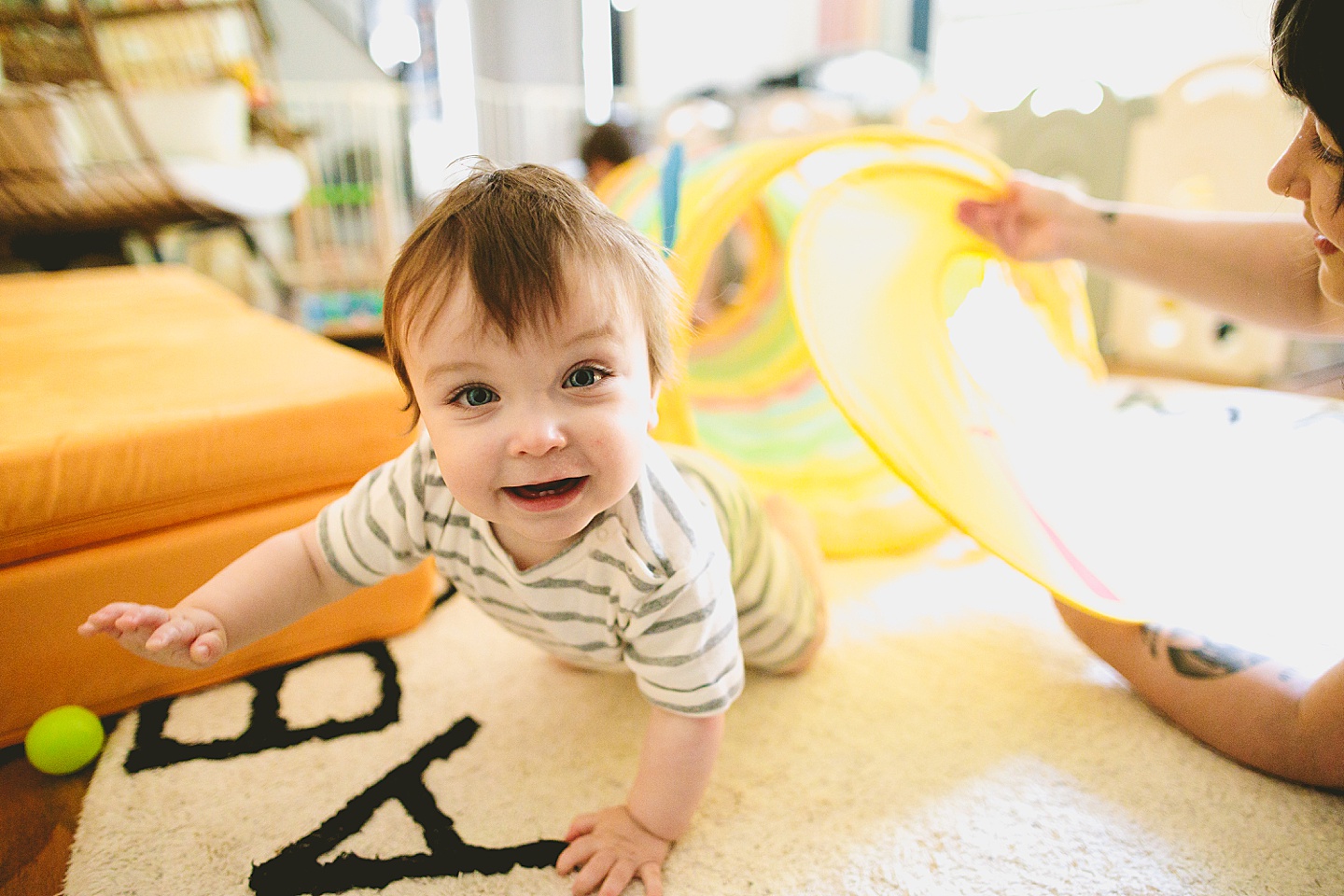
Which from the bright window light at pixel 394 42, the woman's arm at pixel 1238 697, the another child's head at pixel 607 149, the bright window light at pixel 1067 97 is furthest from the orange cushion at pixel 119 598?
the bright window light at pixel 394 42

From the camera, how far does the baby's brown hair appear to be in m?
0.49

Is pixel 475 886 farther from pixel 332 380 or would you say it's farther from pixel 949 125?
pixel 949 125

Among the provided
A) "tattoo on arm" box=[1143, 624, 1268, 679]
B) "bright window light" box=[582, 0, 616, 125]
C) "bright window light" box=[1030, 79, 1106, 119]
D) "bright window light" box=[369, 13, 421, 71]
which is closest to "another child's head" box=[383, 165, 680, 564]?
"tattoo on arm" box=[1143, 624, 1268, 679]

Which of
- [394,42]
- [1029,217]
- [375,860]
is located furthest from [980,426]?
[394,42]

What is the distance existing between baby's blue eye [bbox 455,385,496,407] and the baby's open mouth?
2.4 inches

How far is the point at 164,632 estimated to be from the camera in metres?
0.55

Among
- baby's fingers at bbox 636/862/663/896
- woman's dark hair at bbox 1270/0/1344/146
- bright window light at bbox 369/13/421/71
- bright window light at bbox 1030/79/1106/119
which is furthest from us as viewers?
bright window light at bbox 369/13/421/71

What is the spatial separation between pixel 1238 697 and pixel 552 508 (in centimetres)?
66

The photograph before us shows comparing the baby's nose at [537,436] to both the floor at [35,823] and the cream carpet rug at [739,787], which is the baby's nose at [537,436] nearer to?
the cream carpet rug at [739,787]

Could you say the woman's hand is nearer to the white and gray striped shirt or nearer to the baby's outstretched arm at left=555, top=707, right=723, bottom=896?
the white and gray striped shirt

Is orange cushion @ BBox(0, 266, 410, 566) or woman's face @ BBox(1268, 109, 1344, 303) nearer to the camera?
woman's face @ BBox(1268, 109, 1344, 303)

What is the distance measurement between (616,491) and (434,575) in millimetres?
594

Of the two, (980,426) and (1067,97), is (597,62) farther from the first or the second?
(980,426)

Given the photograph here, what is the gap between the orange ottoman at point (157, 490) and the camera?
2.42 feet
